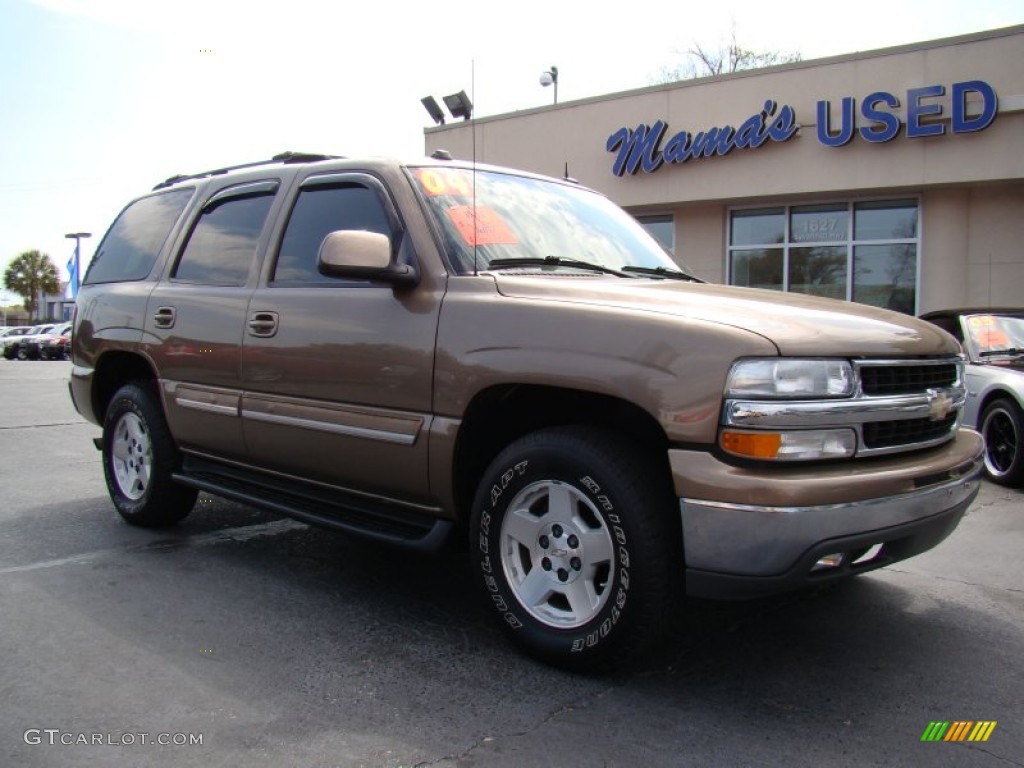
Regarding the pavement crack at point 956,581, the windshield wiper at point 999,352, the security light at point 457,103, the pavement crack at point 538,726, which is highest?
the security light at point 457,103

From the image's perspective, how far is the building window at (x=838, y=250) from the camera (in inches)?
567

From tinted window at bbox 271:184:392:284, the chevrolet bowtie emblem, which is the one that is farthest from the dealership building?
the chevrolet bowtie emblem

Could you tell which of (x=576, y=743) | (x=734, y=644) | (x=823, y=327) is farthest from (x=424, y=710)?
(x=823, y=327)

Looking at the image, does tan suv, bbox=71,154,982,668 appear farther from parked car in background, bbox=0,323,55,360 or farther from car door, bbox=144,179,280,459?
parked car in background, bbox=0,323,55,360

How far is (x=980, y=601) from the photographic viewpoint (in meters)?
3.87

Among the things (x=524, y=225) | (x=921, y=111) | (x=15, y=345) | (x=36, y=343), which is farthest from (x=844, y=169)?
(x=15, y=345)

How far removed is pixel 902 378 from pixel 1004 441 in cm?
477

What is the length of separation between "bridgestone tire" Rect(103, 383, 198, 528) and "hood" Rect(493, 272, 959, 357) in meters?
2.52

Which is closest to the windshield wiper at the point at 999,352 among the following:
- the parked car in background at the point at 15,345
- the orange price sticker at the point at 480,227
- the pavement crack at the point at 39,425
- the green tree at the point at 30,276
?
the orange price sticker at the point at 480,227

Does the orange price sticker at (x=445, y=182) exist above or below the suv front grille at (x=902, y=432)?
above

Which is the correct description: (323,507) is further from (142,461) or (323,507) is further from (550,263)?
(142,461)

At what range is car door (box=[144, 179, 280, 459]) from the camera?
4.20 m

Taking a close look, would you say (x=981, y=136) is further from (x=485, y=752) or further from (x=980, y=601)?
(x=485, y=752)

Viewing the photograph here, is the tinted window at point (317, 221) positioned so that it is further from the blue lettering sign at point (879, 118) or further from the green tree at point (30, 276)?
the green tree at point (30, 276)
